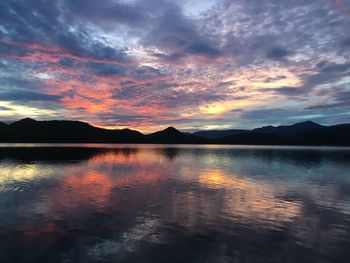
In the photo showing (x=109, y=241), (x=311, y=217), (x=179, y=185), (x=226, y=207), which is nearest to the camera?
(x=109, y=241)

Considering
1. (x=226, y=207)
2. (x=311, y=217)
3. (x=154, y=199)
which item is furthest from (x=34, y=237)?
(x=311, y=217)

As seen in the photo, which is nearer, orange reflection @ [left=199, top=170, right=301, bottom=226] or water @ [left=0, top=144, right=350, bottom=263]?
water @ [left=0, top=144, right=350, bottom=263]

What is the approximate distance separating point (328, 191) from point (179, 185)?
20.5 meters

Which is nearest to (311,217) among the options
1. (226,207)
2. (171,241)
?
(226,207)

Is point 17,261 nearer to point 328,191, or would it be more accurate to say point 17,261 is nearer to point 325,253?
point 325,253

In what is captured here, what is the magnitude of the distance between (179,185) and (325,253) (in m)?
25.4

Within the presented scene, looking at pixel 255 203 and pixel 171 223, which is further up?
pixel 255 203

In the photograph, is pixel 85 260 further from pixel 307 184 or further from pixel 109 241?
pixel 307 184

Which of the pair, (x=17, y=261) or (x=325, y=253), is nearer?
(x=17, y=261)

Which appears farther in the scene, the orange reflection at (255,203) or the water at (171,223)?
the orange reflection at (255,203)

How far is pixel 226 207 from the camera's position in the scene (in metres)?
27.3

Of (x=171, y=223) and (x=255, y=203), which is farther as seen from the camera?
(x=255, y=203)

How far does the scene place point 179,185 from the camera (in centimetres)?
4066

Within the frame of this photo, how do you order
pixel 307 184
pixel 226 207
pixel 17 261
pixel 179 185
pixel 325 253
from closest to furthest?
pixel 17 261
pixel 325 253
pixel 226 207
pixel 179 185
pixel 307 184
